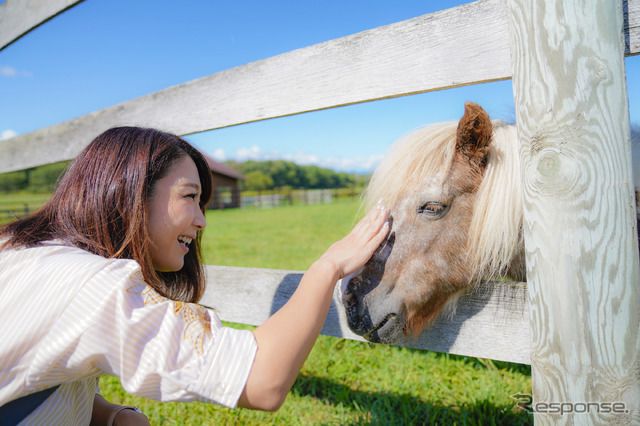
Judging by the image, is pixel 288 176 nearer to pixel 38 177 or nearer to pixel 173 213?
pixel 38 177

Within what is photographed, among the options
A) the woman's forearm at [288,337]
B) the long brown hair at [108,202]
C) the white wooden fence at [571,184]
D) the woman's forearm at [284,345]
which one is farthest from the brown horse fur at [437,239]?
the long brown hair at [108,202]

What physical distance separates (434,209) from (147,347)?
47.1 inches

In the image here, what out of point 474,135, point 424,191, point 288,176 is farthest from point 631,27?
point 288,176

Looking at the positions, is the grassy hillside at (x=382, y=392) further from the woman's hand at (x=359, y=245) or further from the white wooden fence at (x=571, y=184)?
the woman's hand at (x=359, y=245)

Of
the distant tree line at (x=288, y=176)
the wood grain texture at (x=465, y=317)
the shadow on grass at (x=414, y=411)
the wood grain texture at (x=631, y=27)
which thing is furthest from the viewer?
the distant tree line at (x=288, y=176)

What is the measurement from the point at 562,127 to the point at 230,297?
1.81 metres

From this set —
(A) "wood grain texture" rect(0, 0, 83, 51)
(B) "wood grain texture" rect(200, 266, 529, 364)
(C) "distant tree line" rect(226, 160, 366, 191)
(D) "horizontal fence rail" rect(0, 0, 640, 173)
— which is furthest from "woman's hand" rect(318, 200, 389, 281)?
(C) "distant tree line" rect(226, 160, 366, 191)

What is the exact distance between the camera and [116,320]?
1.01m

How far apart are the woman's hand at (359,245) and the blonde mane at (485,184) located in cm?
17

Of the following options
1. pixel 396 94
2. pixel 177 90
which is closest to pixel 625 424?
pixel 396 94

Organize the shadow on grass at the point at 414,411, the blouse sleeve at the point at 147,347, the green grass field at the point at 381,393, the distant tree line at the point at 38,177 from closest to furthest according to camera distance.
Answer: the blouse sleeve at the point at 147,347
the shadow on grass at the point at 414,411
the green grass field at the point at 381,393
the distant tree line at the point at 38,177

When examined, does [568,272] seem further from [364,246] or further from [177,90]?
[177,90]

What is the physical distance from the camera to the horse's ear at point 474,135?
1.54 metres

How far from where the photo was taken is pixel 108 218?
1.36 meters
